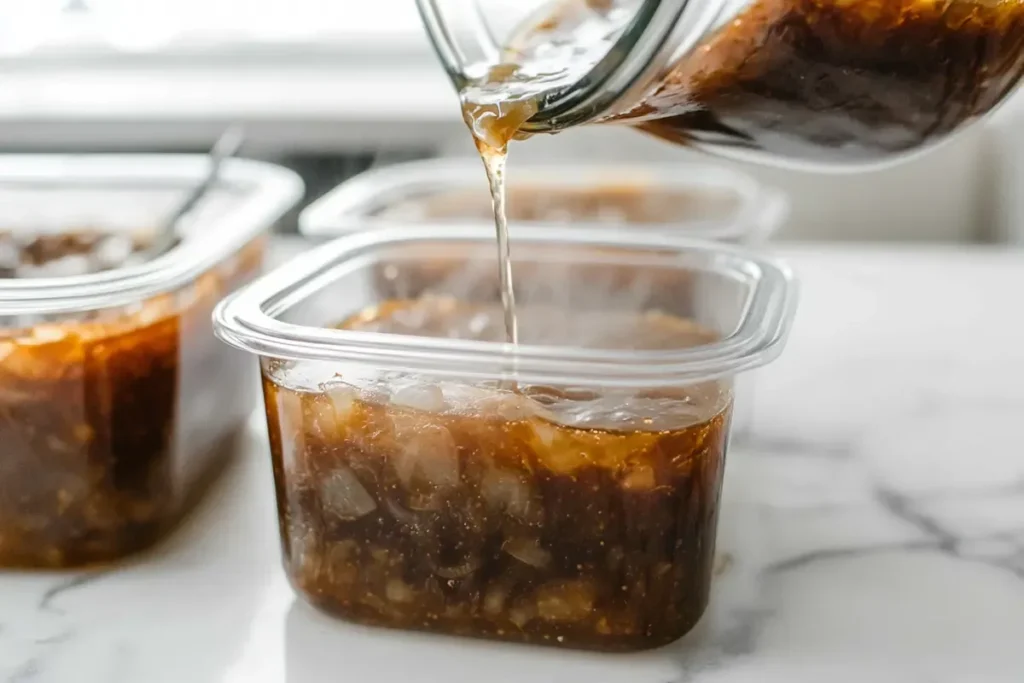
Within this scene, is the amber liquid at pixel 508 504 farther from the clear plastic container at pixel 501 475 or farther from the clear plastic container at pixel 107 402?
the clear plastic container at pixel 107 402

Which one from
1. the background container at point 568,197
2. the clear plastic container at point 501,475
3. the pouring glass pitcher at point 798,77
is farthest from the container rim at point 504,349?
the background container at point 568,197

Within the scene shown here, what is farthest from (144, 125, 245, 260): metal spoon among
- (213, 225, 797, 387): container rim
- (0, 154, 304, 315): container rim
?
(213, 225, 797, 387): container rim

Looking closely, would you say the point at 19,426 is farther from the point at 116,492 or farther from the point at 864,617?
the point at 864,617

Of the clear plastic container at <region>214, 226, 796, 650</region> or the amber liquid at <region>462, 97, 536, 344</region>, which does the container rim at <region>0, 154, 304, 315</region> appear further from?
the amber liquid at <region>462, 97, 536, 344</region>

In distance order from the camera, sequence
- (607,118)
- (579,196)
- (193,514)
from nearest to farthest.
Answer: (607,118), (193,514), (579,196)

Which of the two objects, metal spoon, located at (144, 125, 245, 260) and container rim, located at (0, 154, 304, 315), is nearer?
container rim, located at (0, 154, 304, 315)

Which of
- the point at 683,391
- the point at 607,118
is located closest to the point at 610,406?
the point at 683,391
